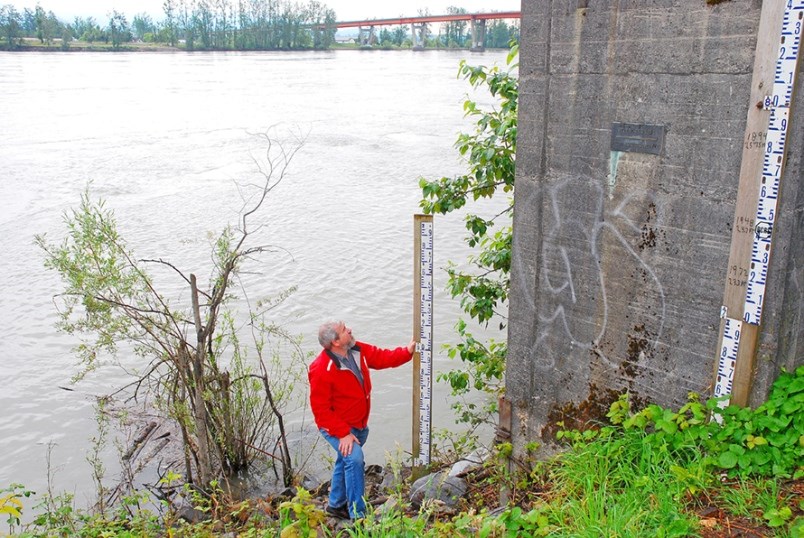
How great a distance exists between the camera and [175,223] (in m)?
14.1

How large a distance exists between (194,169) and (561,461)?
1594 centimetres

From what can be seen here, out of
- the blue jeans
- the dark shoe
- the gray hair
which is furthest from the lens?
the dark shoe

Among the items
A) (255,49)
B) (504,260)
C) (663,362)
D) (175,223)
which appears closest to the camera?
(663,362)

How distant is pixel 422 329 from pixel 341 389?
0.77 m

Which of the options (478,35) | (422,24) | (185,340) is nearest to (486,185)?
(185,340)

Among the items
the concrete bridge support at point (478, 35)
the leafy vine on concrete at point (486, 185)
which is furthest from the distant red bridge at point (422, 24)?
the leafy vine on concrete at point (486, 185)

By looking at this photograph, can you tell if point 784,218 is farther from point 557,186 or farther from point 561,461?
point 561,461

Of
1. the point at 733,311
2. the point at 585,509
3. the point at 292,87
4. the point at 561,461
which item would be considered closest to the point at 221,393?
the point at 561,461

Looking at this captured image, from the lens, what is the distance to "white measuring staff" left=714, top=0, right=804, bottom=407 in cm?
326

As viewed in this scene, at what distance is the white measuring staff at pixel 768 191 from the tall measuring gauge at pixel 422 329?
86.5 inches

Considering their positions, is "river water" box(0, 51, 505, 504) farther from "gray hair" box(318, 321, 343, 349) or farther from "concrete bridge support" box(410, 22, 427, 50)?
"concrete bridge support" box(410, 22, 427, 50)

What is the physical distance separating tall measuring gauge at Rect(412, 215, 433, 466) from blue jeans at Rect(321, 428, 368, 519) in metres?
0.50

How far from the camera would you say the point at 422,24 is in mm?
80375

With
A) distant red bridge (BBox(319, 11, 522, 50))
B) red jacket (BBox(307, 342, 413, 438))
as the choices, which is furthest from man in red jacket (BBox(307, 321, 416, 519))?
distant red bridge (BBox(319, 11, 522, 50))
